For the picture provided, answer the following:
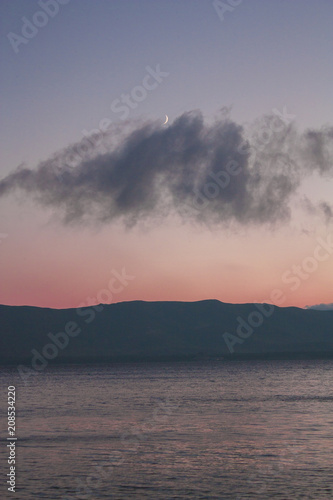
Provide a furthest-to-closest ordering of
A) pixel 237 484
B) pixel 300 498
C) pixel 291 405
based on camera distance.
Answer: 1. pixel 291 405
2. pixel 237 484
3. pixel 300 498

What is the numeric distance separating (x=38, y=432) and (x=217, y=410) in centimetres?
2473

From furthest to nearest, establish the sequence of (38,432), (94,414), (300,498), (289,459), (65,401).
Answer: (65,401) → (94,414) → (38,432) → (289,459) → (300,498)

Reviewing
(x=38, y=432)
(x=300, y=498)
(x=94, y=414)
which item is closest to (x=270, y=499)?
(x=300, y=498)

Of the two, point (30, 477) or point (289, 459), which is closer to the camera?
point (30, 477)

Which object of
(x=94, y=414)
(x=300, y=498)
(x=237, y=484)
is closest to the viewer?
(x=300, y=498)

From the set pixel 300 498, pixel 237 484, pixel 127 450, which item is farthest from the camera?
pixel 127 450

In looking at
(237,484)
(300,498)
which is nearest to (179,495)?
(237,484)

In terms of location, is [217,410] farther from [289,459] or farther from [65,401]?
[289,459]

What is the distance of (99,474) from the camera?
34.3m

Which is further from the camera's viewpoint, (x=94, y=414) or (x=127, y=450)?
(x=94, y=414)

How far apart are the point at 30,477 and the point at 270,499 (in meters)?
13.7

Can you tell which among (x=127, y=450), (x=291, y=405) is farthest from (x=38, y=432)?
(x=291, y=405)

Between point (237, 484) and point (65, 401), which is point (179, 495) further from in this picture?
point (65, 401)

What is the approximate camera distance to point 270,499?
28.0m
